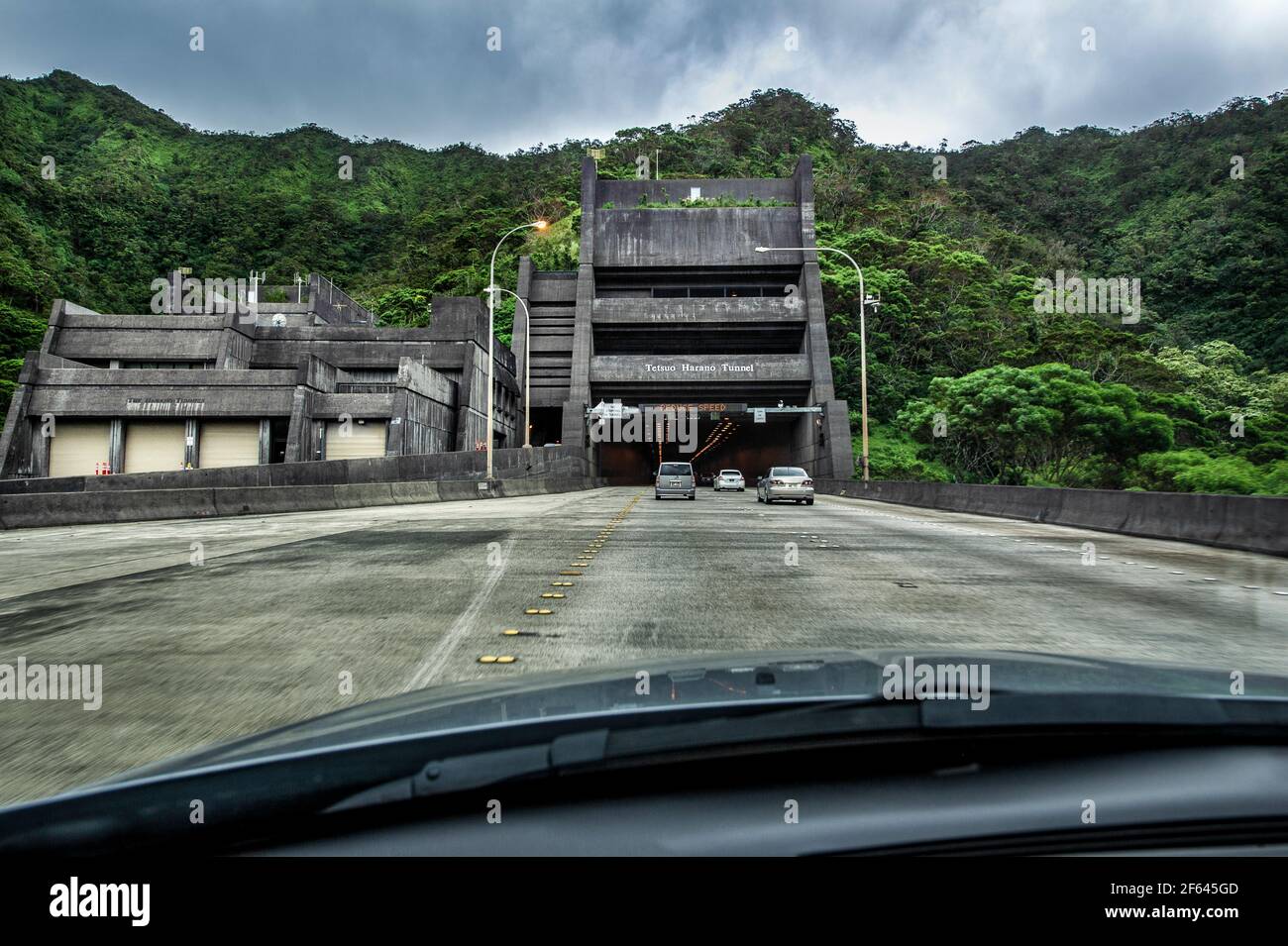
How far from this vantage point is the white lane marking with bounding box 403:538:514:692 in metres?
4.83

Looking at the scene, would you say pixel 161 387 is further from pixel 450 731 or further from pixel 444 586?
pixel 450 731

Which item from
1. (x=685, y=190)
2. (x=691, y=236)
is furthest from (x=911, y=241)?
(x=691, y=236)

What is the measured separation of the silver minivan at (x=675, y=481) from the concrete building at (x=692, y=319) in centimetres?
2101

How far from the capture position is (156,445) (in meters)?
45.9

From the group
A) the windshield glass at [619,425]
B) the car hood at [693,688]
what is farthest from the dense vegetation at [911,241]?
the car hood at [693,688]

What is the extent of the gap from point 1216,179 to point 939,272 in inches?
1482

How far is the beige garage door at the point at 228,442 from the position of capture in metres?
46.2

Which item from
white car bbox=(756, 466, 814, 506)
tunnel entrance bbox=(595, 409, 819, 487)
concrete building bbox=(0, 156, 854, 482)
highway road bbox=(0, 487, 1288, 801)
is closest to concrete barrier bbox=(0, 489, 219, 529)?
highway road bbox=(0, 487, 1288, 801)

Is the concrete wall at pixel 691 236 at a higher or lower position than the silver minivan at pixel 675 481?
higher

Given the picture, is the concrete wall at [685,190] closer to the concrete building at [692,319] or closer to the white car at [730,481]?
the concrete building at [692,319]

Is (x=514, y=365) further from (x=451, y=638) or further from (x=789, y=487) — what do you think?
(x=451, y=638)

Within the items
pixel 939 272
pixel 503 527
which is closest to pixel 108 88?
pixel 939 272

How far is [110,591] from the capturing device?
→ 8539mm
